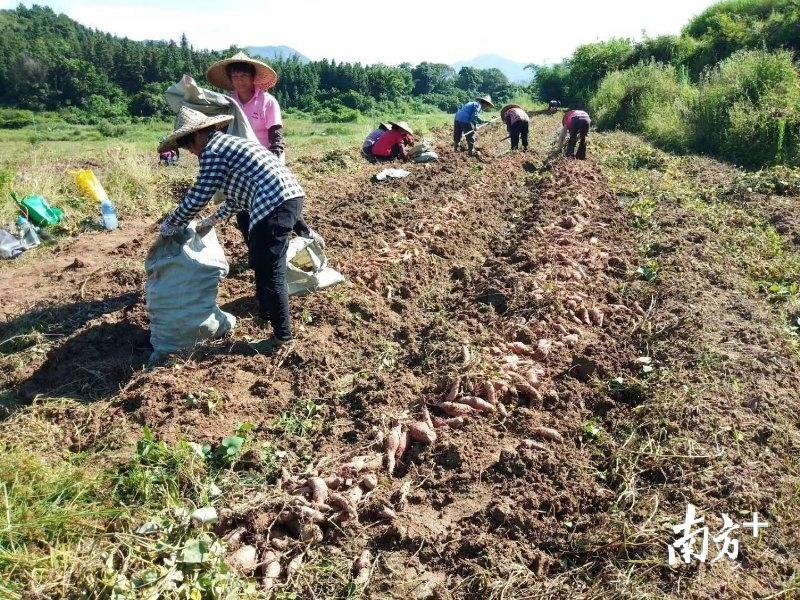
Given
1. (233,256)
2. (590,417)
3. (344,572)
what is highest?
(233,256)

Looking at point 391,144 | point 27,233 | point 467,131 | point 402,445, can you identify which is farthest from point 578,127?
point 27,233

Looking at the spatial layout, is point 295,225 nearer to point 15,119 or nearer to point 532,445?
point 532,445

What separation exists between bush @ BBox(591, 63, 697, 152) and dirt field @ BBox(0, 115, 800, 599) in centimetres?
745

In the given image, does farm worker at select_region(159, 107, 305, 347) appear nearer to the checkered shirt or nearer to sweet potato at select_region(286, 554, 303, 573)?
the checkered shirt

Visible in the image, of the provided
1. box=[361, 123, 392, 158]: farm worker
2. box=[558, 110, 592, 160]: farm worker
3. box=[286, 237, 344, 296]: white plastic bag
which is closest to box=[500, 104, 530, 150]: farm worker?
box=[558, 110, 592, 160]: farm worker

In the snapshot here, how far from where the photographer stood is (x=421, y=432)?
10.2 feet

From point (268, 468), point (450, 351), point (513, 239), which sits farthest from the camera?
point (513, 239)

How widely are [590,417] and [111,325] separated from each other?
11.9ft

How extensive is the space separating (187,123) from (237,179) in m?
0.51

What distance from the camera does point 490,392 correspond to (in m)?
3.37

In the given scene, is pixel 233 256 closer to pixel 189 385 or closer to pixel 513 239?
pixel 189 385

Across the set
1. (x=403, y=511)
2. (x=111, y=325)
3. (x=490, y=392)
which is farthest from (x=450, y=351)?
(x=111, y=325)

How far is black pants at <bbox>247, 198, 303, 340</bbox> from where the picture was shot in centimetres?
353

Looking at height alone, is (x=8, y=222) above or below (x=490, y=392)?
above
